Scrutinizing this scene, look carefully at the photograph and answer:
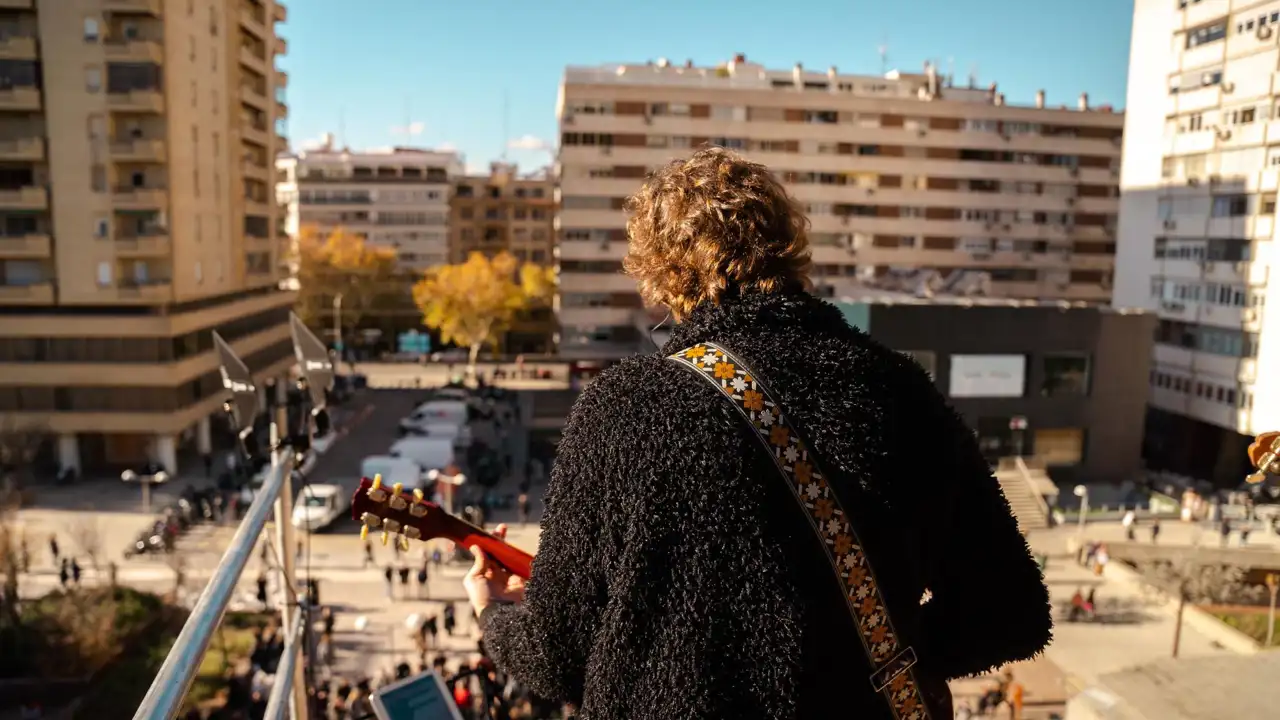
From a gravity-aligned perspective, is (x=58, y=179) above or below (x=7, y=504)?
above

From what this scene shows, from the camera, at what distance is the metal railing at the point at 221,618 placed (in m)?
1.24

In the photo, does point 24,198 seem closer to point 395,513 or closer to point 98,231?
point 98,231

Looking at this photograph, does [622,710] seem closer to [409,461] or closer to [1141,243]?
[409,461]

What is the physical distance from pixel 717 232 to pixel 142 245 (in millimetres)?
22759

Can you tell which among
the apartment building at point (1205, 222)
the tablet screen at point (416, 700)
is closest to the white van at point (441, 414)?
the apartment building at point (1205, 222)

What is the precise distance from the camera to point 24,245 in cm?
Result: 2061

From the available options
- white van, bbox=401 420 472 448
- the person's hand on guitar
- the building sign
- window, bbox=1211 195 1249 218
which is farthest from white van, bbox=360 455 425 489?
window, bbox=1211 195 1249 218

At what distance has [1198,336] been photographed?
2428 centimetres

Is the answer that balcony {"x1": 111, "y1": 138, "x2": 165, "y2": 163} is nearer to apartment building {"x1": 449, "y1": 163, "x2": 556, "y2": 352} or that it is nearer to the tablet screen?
the tablet screen

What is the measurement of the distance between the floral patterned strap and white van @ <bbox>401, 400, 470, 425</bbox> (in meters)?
24.0

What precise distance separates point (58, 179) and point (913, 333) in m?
19.7

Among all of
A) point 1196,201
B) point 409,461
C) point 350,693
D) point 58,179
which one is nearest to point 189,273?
point 58,179

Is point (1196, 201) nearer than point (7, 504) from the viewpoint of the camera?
No

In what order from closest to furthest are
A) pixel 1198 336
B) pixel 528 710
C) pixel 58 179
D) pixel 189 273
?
1. pixel 528 710
2. pixel 58 179
3. pixel 189 273
4. pixel 1198 336
